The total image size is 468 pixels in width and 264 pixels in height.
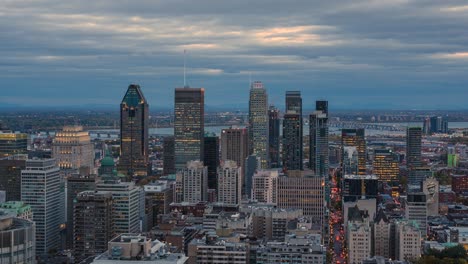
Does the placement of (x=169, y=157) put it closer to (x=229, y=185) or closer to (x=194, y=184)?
(x=194, y=184)

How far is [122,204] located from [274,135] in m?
88.3

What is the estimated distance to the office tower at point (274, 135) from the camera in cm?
15196

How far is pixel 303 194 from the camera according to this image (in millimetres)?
92125

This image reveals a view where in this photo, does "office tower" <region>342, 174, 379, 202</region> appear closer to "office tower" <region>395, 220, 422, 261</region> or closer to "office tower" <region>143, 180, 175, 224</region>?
"office tower" <region>143, 180, 175, 224</region>

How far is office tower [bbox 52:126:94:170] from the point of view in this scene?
396 ft

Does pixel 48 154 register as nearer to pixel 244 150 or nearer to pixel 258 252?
pixel 244 150

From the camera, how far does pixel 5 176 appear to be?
284ft

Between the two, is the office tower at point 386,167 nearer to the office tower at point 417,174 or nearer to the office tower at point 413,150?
the office tower at point 417,174

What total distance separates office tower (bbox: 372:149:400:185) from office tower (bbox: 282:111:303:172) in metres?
12.7

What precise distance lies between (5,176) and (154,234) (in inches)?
1064

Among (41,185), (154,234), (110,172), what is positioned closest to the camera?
(154,234)

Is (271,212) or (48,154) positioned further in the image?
(48,154)

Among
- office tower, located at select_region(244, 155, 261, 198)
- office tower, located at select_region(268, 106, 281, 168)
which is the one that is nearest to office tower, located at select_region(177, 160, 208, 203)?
office tower, located at select_region(244, 155, 261, 198)

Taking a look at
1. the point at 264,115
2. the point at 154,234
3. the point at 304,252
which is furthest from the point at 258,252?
the point at 264,115
